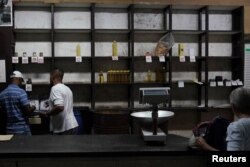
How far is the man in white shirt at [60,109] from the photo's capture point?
405 cm

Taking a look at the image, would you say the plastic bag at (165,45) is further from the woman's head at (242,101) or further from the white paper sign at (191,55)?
the woman's head at (242,101)

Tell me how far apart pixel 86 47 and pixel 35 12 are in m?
0.93

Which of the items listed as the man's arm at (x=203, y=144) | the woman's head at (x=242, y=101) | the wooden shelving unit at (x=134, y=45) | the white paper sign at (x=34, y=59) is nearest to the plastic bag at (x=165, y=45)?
the wooden shelving unit at (x=134, y=45)

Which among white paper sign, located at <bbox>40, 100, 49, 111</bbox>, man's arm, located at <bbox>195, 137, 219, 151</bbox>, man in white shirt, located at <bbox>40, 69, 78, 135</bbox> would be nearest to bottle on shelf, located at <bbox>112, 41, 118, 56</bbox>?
man in white shirt, located at <bbox>40, 69, 78, 135</bbox>

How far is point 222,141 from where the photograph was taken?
2.42 m

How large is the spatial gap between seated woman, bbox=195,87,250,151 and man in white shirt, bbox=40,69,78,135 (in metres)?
2.37

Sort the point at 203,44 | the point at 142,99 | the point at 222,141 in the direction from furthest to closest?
the point at 203,44
the point at 142,99
the point at 222,141

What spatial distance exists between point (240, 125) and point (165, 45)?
10.6 feet

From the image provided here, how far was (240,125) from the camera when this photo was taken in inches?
82.4

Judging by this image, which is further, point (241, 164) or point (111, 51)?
point (111, 51)

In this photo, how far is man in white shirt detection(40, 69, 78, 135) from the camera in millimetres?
4047

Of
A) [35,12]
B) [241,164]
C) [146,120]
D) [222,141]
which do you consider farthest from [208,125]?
[35,12]

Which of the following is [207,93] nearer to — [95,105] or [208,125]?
[95,105]

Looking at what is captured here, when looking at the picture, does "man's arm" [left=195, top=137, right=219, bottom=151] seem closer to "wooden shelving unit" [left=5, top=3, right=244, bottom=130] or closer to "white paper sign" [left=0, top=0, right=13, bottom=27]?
"wooden shelving unit" [left=5, top=3, right=244, bottom=130]
